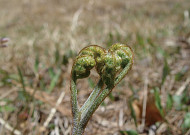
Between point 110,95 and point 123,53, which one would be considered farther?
point 110,95

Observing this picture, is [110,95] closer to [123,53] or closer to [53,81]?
[53,81]

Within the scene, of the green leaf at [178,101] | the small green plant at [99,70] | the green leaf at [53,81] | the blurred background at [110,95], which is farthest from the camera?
the green leaf at [53,81]

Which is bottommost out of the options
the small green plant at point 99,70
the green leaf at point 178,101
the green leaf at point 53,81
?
the green leaf at point 178,101

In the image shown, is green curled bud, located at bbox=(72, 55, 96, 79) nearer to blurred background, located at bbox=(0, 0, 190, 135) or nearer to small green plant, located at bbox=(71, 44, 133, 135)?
small green plant, located at bbox=(71, 44, 133, 135)

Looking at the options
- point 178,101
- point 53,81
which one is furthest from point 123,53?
point 53,81

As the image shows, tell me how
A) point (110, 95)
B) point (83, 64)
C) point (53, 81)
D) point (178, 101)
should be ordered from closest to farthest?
point (83, 64)
point (178, 101)
point (110, 95)
point (53, 81)

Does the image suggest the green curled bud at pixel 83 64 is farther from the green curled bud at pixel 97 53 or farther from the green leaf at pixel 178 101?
the green leaf at pixel 178 101

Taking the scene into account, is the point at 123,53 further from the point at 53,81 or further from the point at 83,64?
the point at 53,81

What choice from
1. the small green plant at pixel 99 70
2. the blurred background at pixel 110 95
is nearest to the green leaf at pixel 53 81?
the blurred background at pixel 110 95

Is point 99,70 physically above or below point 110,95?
above

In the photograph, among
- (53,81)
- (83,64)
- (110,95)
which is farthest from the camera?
(53,81)
